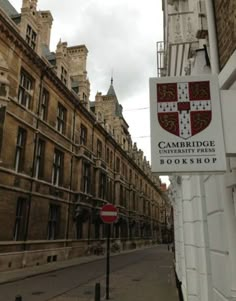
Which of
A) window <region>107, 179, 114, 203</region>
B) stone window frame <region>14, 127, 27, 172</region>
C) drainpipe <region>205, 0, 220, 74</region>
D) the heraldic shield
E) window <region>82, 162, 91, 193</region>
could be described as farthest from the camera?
window <region>107, 179, 114, 203</region>

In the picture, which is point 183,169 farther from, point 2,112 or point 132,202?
point 132,202

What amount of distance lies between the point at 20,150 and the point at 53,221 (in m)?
6.21

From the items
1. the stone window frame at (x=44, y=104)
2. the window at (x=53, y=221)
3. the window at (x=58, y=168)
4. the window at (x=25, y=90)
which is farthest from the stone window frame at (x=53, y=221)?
the window at (x=25, y=90)

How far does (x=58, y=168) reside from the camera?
23.7 meters

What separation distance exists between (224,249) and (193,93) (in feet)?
5.32

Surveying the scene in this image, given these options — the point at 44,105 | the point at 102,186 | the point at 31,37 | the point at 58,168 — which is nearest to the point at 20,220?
the point at 58,168

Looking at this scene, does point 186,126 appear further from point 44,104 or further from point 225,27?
point 44,104

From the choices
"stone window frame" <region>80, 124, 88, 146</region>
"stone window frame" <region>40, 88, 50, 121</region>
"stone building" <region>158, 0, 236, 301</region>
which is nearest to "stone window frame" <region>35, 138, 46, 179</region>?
"stone window frame" <region>40, 88, 50, 121</region>

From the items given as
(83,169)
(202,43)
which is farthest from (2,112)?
(202,43)

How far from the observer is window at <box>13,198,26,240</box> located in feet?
58.2

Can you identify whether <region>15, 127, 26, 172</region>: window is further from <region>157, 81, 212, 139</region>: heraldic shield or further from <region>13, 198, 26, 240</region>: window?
<region>157, 81, 212, 139</region>: heraldic shield

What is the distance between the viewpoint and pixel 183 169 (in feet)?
8.60

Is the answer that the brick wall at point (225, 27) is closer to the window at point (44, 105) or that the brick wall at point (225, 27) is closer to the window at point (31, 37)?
the window at point (31, 37)

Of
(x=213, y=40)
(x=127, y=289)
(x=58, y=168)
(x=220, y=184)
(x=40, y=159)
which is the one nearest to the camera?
(x=220, y=184)
